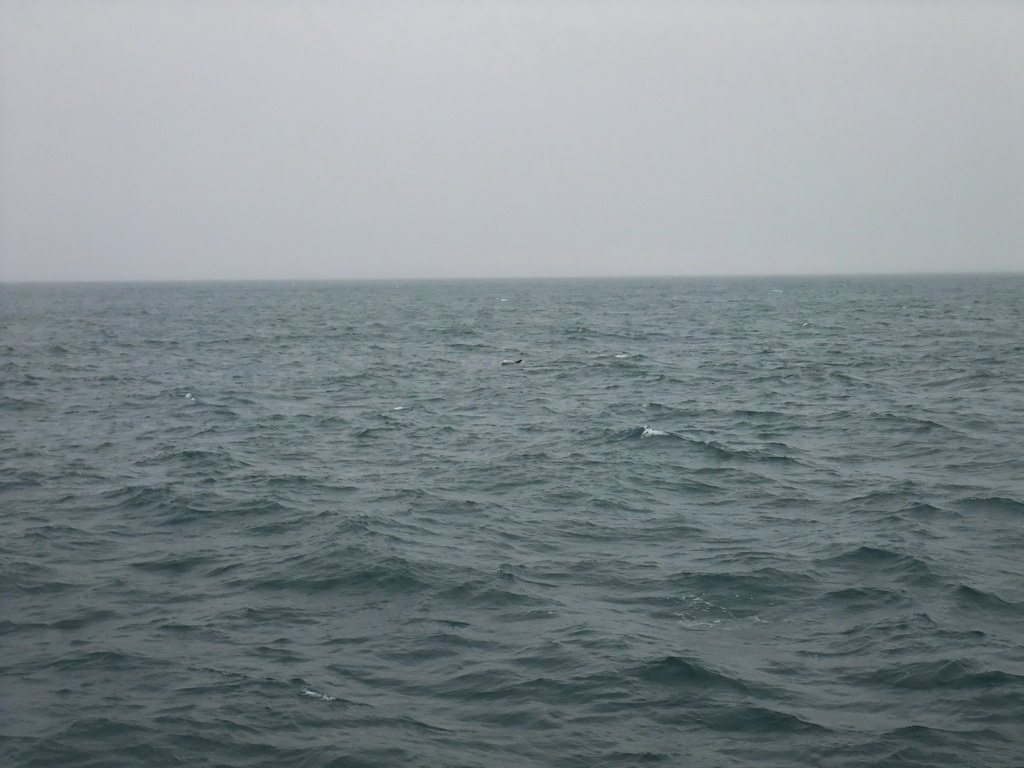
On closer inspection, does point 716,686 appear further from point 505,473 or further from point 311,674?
point 505,473

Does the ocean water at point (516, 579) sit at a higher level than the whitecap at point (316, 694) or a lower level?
higher

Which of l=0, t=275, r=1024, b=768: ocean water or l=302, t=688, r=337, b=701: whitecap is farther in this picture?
l=302, t=688, r=337, b=701: whitecap

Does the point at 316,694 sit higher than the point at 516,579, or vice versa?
the point at 516,579

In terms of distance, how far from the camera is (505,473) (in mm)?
22750

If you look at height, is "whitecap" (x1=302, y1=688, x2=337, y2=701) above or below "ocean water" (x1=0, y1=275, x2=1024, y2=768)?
below

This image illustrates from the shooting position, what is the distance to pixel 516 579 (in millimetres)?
15141

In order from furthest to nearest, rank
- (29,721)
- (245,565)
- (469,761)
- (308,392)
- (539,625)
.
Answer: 1. (308,392)
2. (245,565)
3. (539,625)
4. (29,721)
5. (469,761)

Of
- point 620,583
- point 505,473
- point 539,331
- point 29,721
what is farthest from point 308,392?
point 539,331

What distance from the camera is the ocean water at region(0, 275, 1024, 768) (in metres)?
10.3

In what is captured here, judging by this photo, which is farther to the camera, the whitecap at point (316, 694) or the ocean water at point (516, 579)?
the whitecap at point (316, 694)

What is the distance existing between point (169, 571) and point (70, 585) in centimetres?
154

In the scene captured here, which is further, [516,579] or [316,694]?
[516,579]

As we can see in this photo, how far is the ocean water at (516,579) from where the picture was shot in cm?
1034

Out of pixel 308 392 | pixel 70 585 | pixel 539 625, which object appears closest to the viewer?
pixel 539 625
